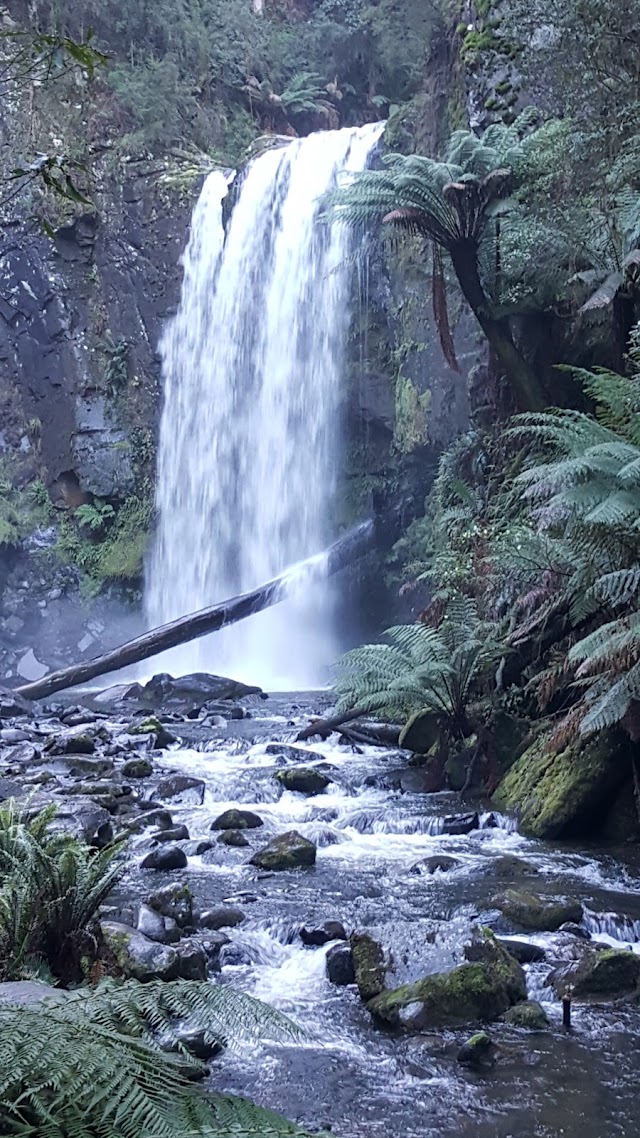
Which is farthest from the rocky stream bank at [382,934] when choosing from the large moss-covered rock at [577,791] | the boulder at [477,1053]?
the large moss-covered rock at [577,791]

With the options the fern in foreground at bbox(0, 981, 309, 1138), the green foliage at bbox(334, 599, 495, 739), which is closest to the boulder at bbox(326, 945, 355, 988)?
the fern in foreground at bbox(0, 981, 309, 1138)

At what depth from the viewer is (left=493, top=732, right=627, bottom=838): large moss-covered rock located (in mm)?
5913

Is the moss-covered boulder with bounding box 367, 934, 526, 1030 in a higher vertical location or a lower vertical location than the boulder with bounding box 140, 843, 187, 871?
higher

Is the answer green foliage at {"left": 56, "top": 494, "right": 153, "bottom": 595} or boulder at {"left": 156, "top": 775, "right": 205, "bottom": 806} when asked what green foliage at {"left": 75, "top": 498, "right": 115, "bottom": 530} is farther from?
boulder at {"left": 156, "top": 775, "right": 205, "bottom": 806}

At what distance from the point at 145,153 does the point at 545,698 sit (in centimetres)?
1909

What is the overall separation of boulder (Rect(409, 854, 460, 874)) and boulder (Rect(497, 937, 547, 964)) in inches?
49.4

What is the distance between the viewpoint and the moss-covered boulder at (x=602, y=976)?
12.2ft

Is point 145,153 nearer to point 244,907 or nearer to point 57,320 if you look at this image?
point 57,320

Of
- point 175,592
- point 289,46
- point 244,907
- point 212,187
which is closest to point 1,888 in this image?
point 244,907

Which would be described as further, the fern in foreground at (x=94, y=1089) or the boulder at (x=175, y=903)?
the boulder at (x=175, y=903)

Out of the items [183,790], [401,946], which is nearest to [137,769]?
[183,790]

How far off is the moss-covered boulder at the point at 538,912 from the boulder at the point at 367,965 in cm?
77

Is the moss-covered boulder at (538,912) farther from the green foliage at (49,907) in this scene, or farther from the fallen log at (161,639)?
the fallen log at (161,639)

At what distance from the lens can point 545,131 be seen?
344 inches
